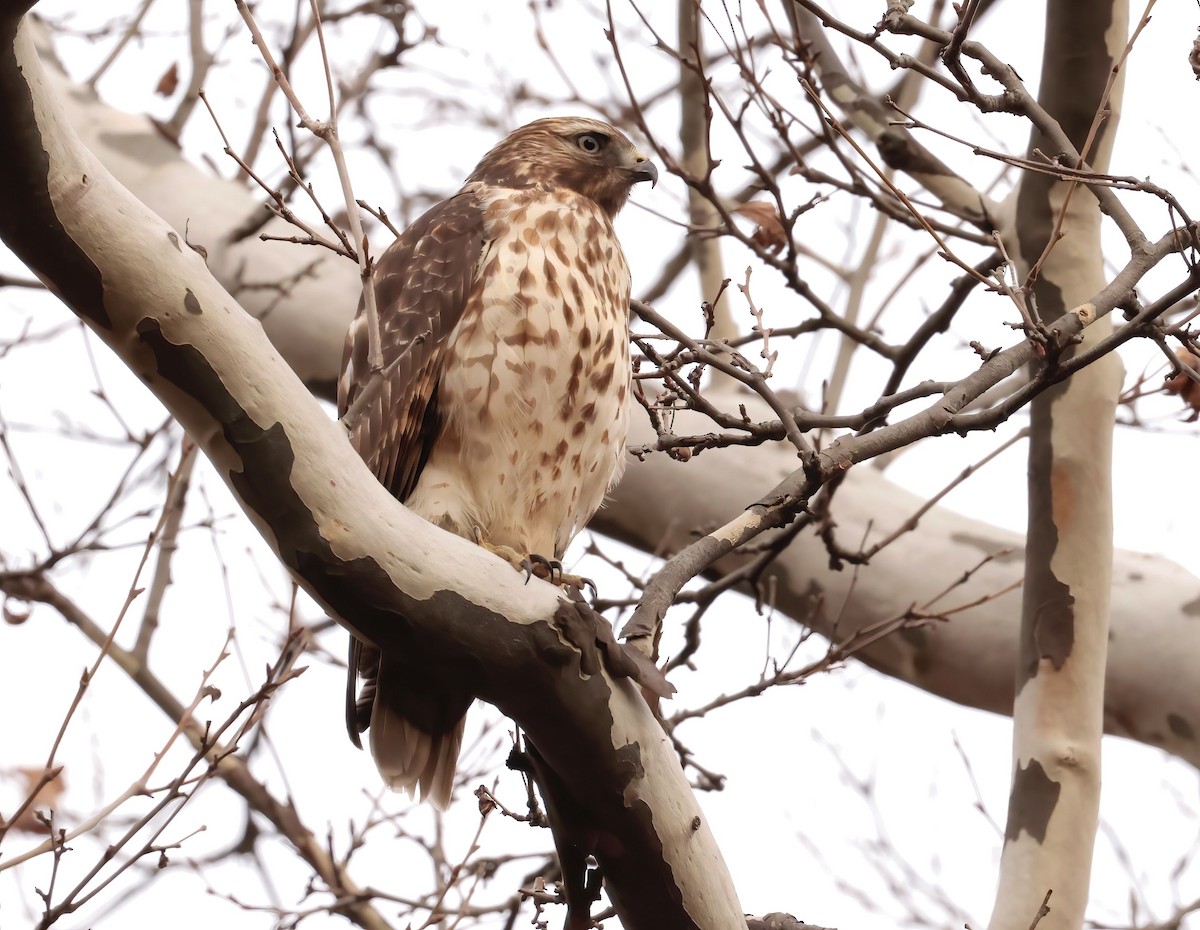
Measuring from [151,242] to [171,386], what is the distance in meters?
0.21

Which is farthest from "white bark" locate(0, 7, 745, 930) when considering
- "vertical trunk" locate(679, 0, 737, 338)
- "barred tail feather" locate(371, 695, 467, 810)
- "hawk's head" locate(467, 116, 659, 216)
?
"vertical trunk" locate(679, 0, 737, 338)

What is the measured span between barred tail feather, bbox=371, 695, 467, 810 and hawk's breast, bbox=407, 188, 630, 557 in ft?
1.65

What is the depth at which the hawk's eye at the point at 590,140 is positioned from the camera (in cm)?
409

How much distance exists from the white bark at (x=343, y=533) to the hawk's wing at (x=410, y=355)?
0.88m

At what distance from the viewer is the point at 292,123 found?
453 centimetres

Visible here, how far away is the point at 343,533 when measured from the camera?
6.79 ft

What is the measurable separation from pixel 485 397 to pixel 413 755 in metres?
0.84

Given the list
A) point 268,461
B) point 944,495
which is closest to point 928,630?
point 944,495

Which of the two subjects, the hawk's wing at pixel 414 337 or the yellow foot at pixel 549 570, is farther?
the hawk's wing at pixel 414 337

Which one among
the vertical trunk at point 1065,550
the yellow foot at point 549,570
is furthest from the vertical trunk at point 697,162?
the yellow foot at point 549,570

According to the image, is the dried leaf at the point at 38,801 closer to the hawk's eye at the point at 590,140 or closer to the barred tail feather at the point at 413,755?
the barred tail feather at the point at 413,755

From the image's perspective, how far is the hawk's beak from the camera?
13.1ft

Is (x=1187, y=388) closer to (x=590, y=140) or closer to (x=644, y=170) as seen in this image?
(x=644, y=170)

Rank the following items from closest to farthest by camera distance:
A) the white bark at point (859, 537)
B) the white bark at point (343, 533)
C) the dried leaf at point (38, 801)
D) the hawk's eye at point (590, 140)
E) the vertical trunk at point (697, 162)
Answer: the white bark at point (343, 533) → the dried leaf at point (38, 801) → the white bark at point (859, 537) → the hawk's eye at point (590, 140) → the vertical trunk at point (697, 162)
